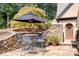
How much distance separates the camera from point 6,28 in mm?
2613

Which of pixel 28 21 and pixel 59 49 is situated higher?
pixel 28 21

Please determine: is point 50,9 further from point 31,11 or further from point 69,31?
point 69,31

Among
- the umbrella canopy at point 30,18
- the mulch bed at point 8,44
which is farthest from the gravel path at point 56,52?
the umbrella canopy at point 30,18

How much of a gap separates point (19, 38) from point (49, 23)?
0.39m

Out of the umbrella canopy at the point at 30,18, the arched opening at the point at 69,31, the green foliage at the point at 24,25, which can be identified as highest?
the umbrella canopy at the point at 30,18

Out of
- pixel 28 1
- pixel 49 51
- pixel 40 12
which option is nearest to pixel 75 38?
pixel 49 51

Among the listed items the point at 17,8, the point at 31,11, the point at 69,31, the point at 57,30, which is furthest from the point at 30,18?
the point at 69,31

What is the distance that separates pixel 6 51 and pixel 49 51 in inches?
19.5

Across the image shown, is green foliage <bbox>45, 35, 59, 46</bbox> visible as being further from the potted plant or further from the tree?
the tree

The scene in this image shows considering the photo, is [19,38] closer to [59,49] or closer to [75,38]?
[59,49]

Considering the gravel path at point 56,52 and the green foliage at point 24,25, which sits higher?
the green foliage at point 24,25

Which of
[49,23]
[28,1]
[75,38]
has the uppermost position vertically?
[28,1]

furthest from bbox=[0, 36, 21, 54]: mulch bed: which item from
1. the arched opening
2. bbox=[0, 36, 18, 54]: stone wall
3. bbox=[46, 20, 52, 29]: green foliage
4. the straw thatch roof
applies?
the arched opening

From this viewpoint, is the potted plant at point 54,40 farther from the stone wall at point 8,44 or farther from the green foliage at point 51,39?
the stone wall at point 8,44
